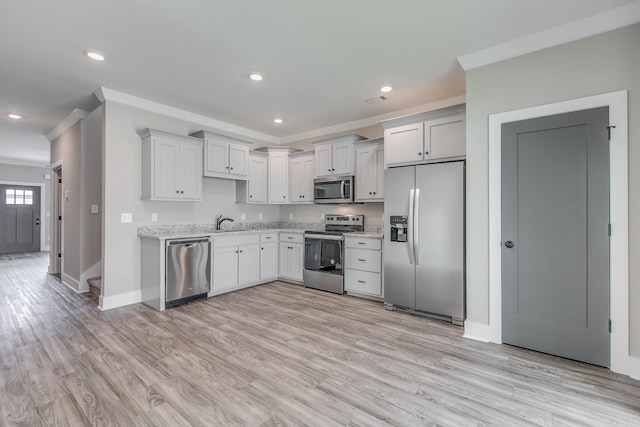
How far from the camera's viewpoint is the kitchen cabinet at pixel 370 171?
4359 mm

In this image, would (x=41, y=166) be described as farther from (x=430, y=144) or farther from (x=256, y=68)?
(x=430, y=144)

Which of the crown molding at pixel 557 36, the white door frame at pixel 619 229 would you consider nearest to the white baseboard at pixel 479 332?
the white door frame at pixel 619 229

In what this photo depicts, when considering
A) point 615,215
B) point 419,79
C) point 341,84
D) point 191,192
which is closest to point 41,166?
point 191,192

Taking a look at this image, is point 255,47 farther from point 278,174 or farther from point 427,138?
point 278,174

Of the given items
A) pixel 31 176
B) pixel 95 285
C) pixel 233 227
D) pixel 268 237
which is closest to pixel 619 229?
pixel 268 237

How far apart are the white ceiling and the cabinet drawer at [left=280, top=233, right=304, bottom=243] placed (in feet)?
6.71

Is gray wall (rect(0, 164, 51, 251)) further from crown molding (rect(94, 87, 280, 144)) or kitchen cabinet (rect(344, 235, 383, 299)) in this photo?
kitchen cabinet (rect(344, 235, 383, 299))

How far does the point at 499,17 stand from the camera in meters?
2.36

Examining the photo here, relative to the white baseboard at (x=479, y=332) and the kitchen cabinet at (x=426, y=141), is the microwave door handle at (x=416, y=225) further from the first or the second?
the white baseboard at (x=479, y=332)

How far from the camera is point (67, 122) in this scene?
4891 mm

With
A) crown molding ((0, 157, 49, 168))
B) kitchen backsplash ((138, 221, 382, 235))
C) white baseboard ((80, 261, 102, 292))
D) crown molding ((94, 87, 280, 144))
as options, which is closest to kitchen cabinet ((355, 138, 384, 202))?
kitchen backsplash ((138, 221, 382, 235))

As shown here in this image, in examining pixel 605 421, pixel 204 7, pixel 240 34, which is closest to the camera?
pixel 605 421

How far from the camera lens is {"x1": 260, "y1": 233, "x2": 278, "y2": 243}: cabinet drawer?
5009 millimetres

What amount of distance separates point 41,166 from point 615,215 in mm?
12607
